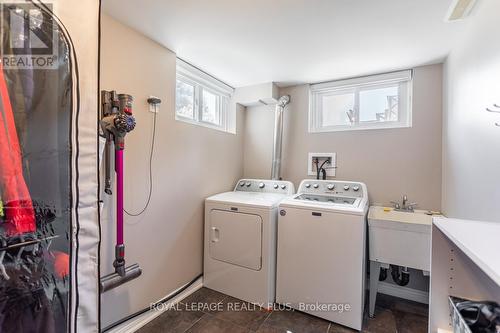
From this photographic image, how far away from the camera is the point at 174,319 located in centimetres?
180

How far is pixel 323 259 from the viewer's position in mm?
1791

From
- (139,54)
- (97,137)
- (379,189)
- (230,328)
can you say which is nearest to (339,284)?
(230,328)

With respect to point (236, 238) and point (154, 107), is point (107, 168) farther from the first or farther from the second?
point (236, 238)

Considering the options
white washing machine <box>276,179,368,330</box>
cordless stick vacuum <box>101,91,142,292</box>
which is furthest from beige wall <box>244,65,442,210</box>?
cordless stick vacuum <box>101,91,142,292</box>

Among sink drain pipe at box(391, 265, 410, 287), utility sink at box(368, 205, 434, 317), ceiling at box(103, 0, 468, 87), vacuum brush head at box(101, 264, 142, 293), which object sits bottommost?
sink drain pipe at box(391, 265, 410, 287)

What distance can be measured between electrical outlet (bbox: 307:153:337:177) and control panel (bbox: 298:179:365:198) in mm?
225

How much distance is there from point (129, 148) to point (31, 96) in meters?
0.94

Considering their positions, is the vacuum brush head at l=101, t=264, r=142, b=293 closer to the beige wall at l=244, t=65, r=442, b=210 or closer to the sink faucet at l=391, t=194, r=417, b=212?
Answer: the beige wall at l=244, t=65, r=442, b=210

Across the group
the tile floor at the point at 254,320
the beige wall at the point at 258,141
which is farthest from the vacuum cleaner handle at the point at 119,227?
the beige wall at the point at 258,141

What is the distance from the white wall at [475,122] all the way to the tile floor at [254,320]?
3.24 ft

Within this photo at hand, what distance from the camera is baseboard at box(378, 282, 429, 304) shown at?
2.12 m

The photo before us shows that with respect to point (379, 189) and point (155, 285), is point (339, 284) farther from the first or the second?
point (155, 285)

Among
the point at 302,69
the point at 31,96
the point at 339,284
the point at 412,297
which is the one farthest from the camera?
the point at 302,69

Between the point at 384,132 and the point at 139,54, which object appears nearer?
the point at 139,54
